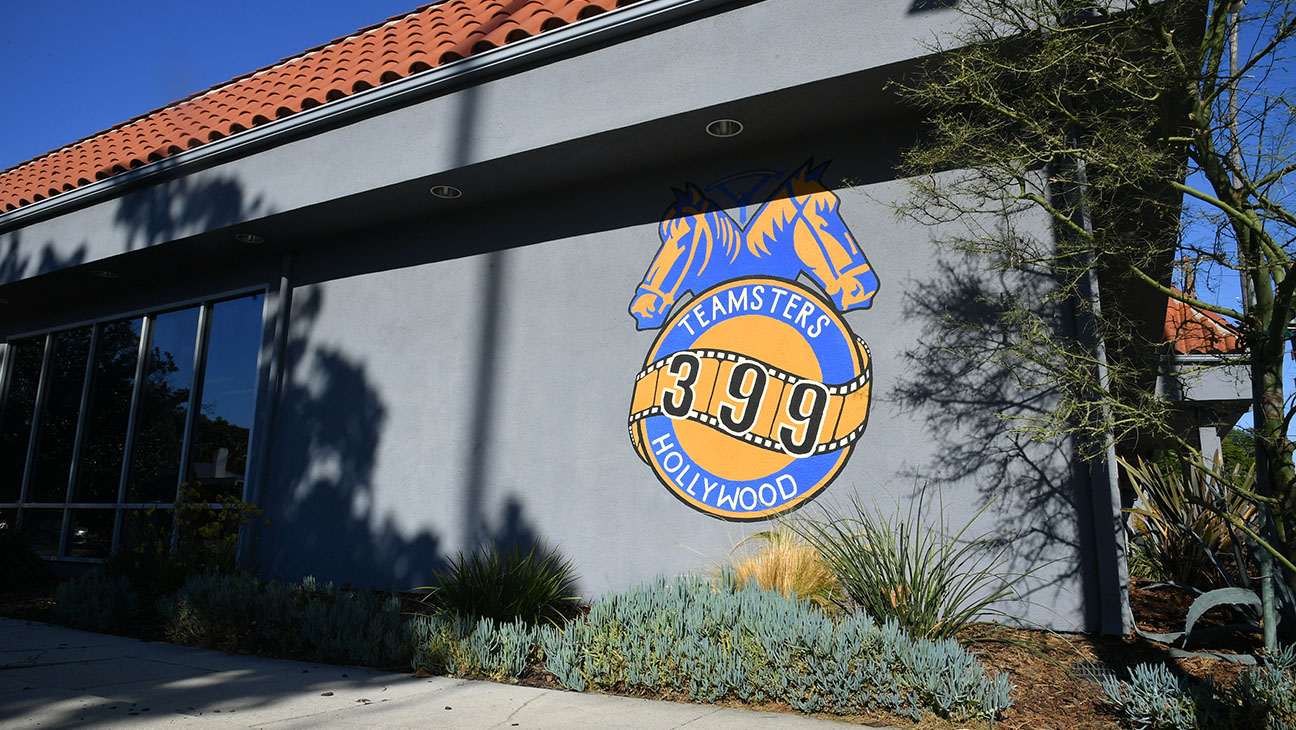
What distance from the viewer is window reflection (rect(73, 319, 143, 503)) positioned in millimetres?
10570

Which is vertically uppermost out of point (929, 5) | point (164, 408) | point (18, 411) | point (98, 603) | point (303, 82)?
point (303, 82)

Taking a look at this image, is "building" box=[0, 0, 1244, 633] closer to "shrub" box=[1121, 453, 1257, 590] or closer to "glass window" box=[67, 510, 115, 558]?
"glass window" box=[67, 510, 115, 558]

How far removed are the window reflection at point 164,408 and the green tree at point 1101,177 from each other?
857 cm

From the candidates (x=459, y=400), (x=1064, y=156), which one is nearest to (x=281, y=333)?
(x=459, y=400)

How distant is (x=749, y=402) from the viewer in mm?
6652

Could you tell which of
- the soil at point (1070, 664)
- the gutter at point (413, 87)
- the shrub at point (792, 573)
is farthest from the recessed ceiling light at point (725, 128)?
the soil at point (1070, 664)

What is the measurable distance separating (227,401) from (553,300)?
4.47m

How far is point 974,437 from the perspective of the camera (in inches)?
232

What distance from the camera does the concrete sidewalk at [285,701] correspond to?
4.04 m

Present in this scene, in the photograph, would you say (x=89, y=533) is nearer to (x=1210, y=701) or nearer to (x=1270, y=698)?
(x=1210, y=701)

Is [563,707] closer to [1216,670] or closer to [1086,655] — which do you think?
[1086,655]

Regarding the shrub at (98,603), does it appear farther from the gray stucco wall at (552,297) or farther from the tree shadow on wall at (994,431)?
the tree shadow on wall at (994,431)

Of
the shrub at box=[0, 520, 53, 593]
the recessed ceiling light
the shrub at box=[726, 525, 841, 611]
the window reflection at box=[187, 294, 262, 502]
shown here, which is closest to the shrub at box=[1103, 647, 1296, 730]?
the shrub at box=[726, 525, 841, 611]

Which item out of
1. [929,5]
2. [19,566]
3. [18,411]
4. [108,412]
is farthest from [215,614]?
[18,411]
